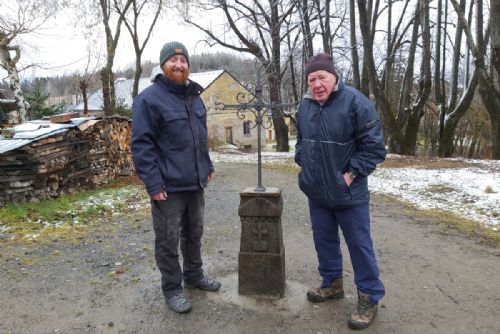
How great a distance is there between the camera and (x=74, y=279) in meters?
4.05

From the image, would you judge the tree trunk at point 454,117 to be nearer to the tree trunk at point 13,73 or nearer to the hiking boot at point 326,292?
the hiking boot at point 326,292

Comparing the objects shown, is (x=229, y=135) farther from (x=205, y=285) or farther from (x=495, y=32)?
(x=205, y=285)

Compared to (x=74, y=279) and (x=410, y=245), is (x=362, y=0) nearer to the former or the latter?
(x=410, y=245)

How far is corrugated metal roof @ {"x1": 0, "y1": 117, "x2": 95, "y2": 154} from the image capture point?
6.65 m

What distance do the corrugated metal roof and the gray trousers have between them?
4.32m

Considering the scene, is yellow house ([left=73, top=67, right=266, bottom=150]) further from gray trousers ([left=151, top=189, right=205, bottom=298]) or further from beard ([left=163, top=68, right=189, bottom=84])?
beard ([left=163, top=68, right=189, bottom=84])

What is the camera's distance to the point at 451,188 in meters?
7.88

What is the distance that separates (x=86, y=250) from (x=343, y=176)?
3281 mm

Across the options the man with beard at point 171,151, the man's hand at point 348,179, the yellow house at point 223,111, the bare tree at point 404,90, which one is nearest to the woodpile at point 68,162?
the man with beard at point 171,151

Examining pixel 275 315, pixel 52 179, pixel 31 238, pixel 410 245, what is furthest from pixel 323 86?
pixel 52 179

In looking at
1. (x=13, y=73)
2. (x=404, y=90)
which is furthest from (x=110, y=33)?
(x=404, y=90)

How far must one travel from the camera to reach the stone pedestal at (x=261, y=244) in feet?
11.3

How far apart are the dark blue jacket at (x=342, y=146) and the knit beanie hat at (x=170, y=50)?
103 cm

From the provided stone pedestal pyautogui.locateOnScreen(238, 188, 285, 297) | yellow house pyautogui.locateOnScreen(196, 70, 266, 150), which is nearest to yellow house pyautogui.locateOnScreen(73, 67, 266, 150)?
yellow house pyautogui.locateOnScreen(196, 70, 266, 150)
